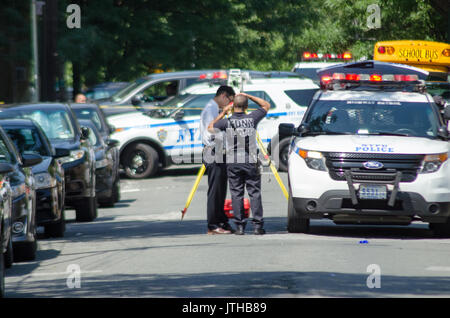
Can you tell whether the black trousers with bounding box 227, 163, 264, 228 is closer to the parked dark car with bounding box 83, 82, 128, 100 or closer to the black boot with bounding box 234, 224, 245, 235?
the black boot with bounding box 234, 224, 245, 235

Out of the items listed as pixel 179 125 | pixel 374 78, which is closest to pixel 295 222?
pixel 374 78

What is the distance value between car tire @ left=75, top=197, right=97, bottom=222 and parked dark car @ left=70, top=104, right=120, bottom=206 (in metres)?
1.59

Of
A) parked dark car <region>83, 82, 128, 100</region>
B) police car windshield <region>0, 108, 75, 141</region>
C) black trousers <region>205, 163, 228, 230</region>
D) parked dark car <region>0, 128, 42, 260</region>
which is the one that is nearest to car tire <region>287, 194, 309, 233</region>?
black trousers <region>205, 163, 228, 230</region>

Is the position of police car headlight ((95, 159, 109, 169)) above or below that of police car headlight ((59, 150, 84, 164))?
below

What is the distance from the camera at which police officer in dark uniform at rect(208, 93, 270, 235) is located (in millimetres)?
12344

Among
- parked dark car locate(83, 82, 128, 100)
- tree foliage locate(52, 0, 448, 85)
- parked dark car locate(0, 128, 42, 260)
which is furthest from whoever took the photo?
parked dark car locate(83, 82, 128, 100)

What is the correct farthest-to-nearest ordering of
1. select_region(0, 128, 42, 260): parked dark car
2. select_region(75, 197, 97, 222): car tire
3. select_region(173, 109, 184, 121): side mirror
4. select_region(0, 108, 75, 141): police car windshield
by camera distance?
select_region(173, 109, 184, 121): side mirror
select_region(0, 108, 75, 141): police car windshield
select_region(75, 197, 97, 222): car tire
select_region(0, 128, 42, 260): parked dark car

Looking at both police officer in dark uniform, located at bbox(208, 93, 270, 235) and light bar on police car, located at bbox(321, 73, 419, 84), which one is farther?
light bar on police car, located at bbox(321, 73, 419, 84)

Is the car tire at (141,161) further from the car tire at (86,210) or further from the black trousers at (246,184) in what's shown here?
the black trousers at (246,184)

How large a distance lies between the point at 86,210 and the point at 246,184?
12.2 feet

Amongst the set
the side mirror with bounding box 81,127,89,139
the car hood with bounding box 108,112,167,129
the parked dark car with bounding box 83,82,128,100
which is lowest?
the side mirror with bounding box 81,127,89,139

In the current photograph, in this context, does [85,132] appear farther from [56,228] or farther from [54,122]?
[56,228]

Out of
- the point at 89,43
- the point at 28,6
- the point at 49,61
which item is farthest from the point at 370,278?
the point at 28,6
